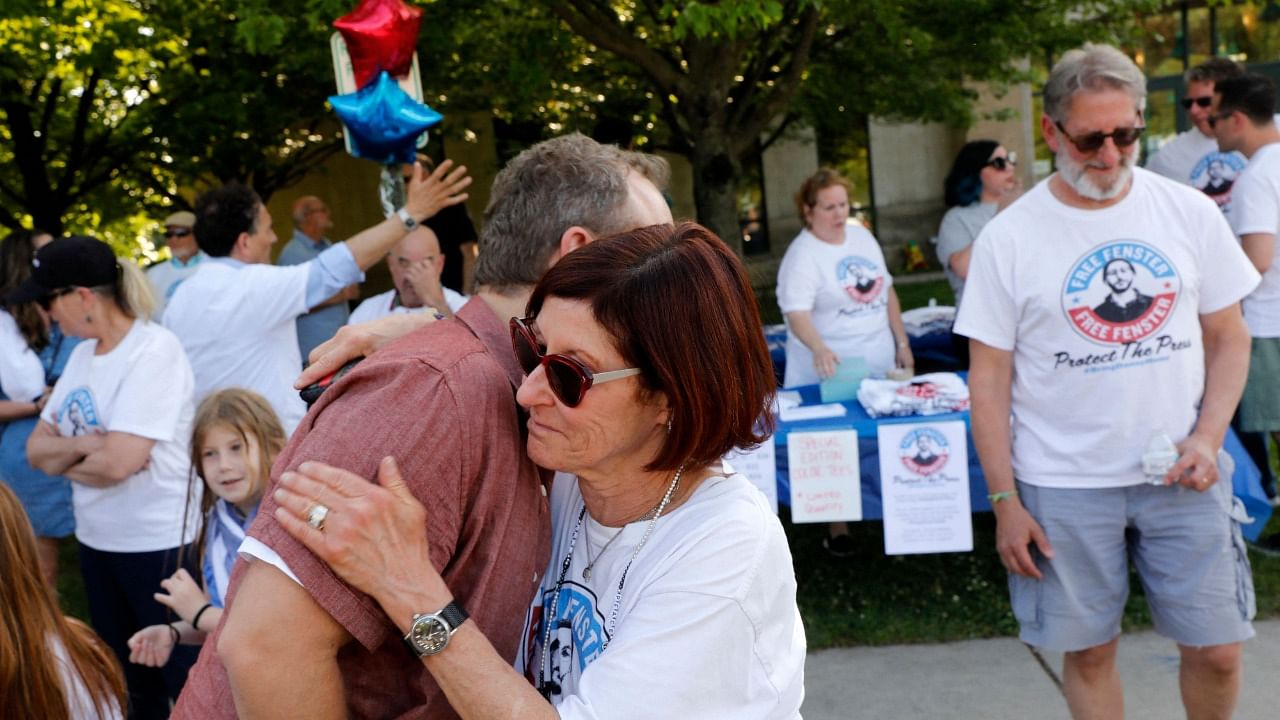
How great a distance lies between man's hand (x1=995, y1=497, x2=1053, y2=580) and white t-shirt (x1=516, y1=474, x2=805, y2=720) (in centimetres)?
175

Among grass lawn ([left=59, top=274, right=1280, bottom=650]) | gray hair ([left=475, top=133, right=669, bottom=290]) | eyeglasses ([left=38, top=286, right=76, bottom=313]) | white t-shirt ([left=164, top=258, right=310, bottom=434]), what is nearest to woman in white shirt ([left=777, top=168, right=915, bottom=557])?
grass lawn ([left=59, top=274, right=1280, bottom=650])

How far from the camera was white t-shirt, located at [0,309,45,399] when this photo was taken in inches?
209

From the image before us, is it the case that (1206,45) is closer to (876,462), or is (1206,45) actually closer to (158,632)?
(876,462)

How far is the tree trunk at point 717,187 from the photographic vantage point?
9633 millimetres

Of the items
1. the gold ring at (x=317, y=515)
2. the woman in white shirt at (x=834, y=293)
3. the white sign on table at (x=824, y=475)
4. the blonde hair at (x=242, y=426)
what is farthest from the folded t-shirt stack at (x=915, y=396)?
the gold ring at (x=317, y=515)

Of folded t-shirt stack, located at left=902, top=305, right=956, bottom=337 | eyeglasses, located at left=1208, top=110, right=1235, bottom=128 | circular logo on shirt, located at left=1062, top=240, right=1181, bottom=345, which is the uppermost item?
eyeglasses, located at left=1208, top=110, right=1235, bottom=128

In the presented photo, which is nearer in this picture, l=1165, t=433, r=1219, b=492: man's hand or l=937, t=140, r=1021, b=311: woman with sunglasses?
l=1165, t=433, r=1219, b=492: man's hand

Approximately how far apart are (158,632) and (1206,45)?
70.9ft

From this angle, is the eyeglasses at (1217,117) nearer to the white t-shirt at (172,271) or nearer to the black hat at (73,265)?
the black hat at (73,265)

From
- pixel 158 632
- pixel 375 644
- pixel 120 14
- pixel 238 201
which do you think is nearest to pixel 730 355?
pixel 375 644

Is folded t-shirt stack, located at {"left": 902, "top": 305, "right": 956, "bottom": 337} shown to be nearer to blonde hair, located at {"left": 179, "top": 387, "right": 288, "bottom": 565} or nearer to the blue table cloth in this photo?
the blue table cloth

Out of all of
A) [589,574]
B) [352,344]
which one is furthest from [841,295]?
[589,574]

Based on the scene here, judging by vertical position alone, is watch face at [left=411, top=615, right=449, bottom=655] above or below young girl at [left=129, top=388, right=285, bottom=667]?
above

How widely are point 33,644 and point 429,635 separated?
1.39 m
